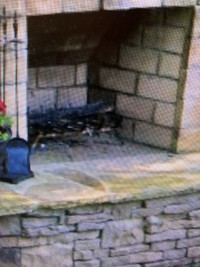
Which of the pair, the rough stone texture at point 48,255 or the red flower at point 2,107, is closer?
the red flower at point 2,107

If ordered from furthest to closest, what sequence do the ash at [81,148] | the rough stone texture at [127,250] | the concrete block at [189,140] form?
A: the concrete block at [189,140], the ash at [81,148], the rough stone texture at [127,250]

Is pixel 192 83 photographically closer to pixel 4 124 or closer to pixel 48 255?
pixel 4 124

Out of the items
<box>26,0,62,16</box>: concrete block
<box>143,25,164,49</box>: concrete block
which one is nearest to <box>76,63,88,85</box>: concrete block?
<box>143,25,164,49</box>: concrete block

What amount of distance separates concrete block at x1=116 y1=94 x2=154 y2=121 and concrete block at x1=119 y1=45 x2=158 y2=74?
0.68 feet

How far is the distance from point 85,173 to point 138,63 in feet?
2.83

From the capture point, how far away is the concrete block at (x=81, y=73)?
438 centimetres

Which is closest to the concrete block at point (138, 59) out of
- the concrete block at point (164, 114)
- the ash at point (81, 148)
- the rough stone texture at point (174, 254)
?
the concrete block at point (164, 114)

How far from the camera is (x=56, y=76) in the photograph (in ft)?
14.0

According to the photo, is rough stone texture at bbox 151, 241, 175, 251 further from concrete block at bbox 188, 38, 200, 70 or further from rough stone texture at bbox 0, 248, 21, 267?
concrete block at bbox 188, 38, 200, 70

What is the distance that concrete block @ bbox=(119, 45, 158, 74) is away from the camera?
4.14 meters

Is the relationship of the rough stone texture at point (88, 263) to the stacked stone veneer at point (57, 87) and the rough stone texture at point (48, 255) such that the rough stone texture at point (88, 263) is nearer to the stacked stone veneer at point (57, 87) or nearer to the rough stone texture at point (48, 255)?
the rough stone texture at point (48, 255)

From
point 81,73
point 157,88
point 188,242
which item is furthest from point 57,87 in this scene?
point 188,242

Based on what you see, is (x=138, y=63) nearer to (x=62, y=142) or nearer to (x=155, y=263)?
(x=62, y=142)

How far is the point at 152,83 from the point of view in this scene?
13.7 ft
